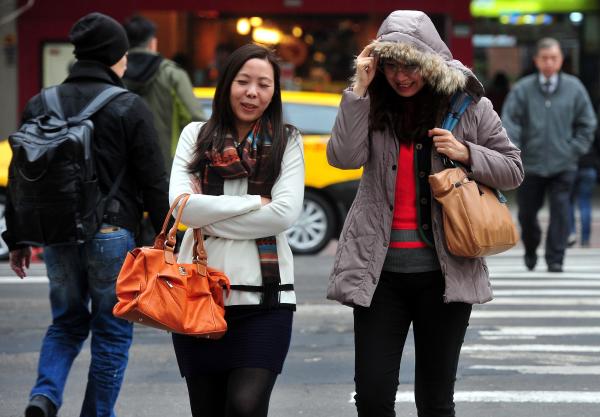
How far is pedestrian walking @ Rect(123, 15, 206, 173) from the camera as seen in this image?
8.09 metres

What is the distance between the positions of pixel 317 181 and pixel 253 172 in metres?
8.00

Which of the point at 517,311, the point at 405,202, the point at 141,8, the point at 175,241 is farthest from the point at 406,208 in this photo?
the point at 141,8

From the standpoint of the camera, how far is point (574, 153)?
35.1 feet

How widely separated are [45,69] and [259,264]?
16.6m

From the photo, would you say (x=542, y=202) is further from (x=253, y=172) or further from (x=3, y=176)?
(x=253, y=172)

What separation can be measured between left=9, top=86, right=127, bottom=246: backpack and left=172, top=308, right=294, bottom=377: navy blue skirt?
1.02 meters

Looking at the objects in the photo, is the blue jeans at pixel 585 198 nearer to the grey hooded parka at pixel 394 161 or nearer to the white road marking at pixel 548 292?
the white road marking at pixel 548 292

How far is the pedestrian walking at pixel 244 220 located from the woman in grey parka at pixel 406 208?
0.23 m

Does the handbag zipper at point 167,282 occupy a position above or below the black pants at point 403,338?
above

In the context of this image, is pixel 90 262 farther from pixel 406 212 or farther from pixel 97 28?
pixel 406 212

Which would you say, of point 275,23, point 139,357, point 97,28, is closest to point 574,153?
point 139,357

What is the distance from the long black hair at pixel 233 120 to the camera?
4336 mm

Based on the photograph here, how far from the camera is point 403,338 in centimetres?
439

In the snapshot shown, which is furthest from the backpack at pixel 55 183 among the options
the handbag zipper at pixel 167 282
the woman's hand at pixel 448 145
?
the woman's hand at pixel 448 145
